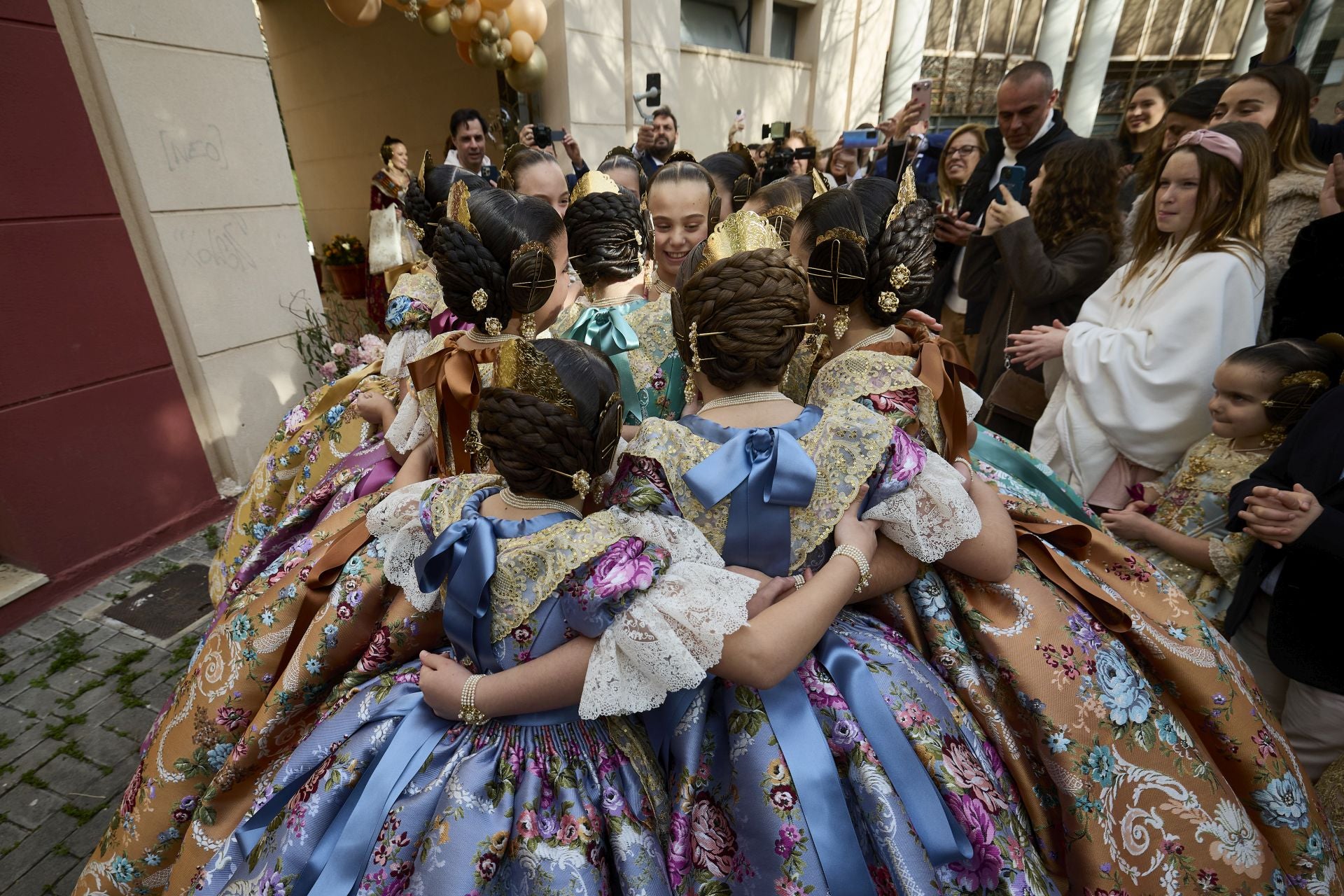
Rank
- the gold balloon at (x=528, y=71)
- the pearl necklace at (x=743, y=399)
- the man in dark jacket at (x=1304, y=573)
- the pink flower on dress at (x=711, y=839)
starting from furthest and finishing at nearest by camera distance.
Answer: the gold balloon at (x=528, y=71) → the man in dark jacket at (x=1304, y=573) → the pearl necklace at (x=743, y=399) → the pink flower on dress at (x=711, y=839)

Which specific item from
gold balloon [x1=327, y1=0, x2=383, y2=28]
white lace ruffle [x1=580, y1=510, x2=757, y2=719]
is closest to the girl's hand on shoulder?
white lace ruffle [x1=580, y1=510, x2=757, y2=719]

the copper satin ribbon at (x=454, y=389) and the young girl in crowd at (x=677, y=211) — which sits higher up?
the young girl in crowd at (x=677, y=211)

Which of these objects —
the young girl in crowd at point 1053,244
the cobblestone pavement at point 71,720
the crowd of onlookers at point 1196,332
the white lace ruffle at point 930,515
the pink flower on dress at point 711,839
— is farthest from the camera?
the young girl in crowd at point 1053,244

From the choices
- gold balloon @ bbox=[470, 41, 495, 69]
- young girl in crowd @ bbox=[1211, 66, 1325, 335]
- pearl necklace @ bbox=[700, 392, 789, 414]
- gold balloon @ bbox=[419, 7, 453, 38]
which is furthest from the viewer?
gold balloon @ bbox=[470, 41, 495, 69]

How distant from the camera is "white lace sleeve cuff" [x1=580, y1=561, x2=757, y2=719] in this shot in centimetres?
113

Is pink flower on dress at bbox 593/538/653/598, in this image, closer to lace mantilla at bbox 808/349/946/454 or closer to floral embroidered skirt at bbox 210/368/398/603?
lace mantilla at bbox 808/349/946/454

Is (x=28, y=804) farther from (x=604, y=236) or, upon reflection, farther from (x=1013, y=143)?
(x=1013, y=143)

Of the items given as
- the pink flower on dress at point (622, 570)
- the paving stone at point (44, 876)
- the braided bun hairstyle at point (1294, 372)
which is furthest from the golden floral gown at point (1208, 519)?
the paving stone at point (44, 876)

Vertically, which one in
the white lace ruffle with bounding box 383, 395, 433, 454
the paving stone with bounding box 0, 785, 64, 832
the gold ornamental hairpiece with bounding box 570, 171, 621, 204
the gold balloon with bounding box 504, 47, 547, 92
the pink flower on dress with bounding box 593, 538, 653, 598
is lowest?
the paving stone with bounding box 0, 785, 64, 832

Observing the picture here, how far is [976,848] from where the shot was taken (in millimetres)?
1233

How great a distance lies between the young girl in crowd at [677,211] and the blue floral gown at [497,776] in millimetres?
1476

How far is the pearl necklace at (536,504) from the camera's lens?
1.32 metres

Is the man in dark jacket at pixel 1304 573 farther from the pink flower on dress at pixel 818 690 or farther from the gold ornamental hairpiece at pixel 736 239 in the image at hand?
the gold ornamental hairpiece at pixel 736 239

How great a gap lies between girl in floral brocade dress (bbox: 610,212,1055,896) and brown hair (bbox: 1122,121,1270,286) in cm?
173
